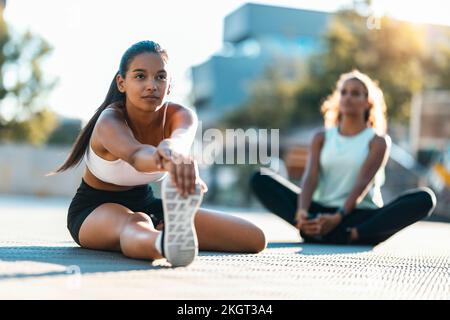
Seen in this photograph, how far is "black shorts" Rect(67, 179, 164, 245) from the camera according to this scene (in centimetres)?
364

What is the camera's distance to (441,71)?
26.2 m

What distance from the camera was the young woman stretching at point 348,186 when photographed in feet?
16.2

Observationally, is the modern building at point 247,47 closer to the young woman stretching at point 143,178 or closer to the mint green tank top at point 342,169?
the mint green tank top at point 342,169

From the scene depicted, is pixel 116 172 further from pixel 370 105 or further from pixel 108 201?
pixel 370 105

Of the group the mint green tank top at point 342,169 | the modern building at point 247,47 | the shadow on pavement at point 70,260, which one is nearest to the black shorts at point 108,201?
the shadow on pavement at point 70,260

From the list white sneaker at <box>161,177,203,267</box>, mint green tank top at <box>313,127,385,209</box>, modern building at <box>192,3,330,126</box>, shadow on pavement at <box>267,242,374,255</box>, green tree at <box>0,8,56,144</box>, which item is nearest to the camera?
white sneaker at <box>161,177,203,267</box>

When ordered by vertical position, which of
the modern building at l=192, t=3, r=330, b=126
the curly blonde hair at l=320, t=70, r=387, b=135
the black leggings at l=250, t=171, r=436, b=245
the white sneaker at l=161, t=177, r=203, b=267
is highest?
the modern building at l=192, t=3, r=330, b=126

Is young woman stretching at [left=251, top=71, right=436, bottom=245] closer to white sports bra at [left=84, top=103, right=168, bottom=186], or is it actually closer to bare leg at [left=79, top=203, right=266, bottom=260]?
bare leg at [left=79, top=203, right=266, bottom=260]

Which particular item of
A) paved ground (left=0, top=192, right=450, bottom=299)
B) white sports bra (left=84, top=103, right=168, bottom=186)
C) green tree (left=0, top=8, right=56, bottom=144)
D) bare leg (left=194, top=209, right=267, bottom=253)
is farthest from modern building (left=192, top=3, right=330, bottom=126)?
paved ground (left=0, top=192, right=450, bottom=299)

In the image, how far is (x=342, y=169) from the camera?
5.21m

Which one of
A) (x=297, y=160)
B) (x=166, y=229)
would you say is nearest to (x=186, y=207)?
(x=166, y=229)

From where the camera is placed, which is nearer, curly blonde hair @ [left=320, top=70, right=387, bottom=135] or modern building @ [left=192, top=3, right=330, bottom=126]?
curly blonde hair @ [left=320, top=70, right=387, bottom=135]

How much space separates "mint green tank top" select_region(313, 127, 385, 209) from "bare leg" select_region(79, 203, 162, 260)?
1978 mm
